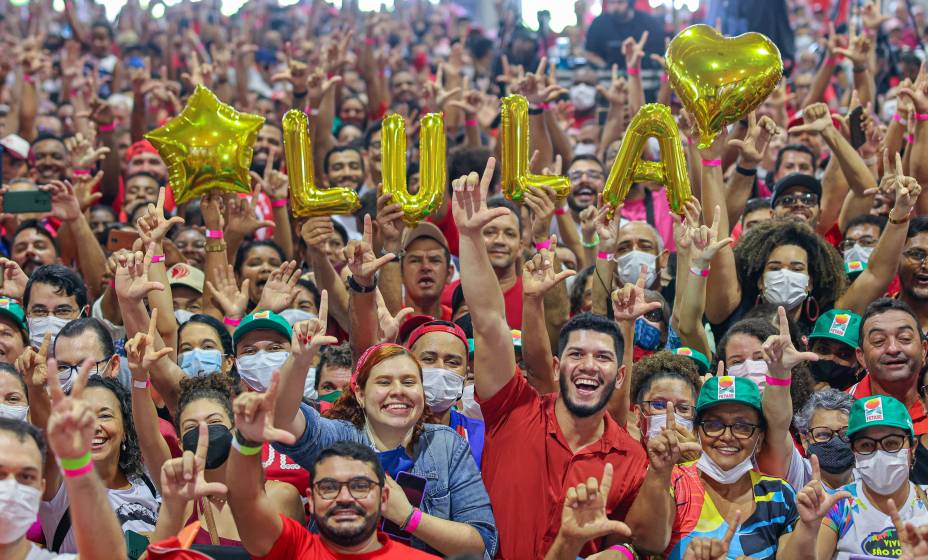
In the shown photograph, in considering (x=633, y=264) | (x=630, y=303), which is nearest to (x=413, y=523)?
(x=630, y=303)

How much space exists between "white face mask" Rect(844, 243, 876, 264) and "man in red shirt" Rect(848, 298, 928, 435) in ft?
4.19

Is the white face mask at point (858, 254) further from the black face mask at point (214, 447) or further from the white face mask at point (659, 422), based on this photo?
the black face mask at point (214, 447)

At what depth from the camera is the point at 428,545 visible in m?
4.50

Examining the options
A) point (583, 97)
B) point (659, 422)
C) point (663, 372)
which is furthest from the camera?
point (583, 97)

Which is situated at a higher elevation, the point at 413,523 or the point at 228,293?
the point at 228,293

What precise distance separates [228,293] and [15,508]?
2.77 m

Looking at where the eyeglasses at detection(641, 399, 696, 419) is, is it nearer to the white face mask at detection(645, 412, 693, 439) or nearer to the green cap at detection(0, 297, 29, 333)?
the white face mask at detection(645, 412, 693, 439)

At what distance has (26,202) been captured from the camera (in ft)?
22.1

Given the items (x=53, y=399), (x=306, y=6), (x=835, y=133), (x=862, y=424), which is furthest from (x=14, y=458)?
(x=306, y=6)

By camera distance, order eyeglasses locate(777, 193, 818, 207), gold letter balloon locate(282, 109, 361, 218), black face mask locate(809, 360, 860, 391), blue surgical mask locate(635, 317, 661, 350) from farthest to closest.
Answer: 1. eyeglasses locate(777, 193, 818, 207)
2. blue surgical mask locate(635, 317, 661, 350)
3. black face mask locate(809, 360, 860, 391)
4. gold letter balloon locate(282, 109, 361, 218)

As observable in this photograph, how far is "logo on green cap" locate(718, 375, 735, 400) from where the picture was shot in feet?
16.3

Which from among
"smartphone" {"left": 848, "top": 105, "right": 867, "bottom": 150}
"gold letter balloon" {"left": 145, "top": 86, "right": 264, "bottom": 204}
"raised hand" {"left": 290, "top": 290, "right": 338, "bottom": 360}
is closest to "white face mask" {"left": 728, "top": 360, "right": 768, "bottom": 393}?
"raised hand" {"left": 290, "top": 290, "right": 338, "bottom": 360}

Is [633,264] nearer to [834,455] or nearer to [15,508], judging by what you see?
[834,455]

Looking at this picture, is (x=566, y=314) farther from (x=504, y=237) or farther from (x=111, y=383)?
(x=111, y=383)
